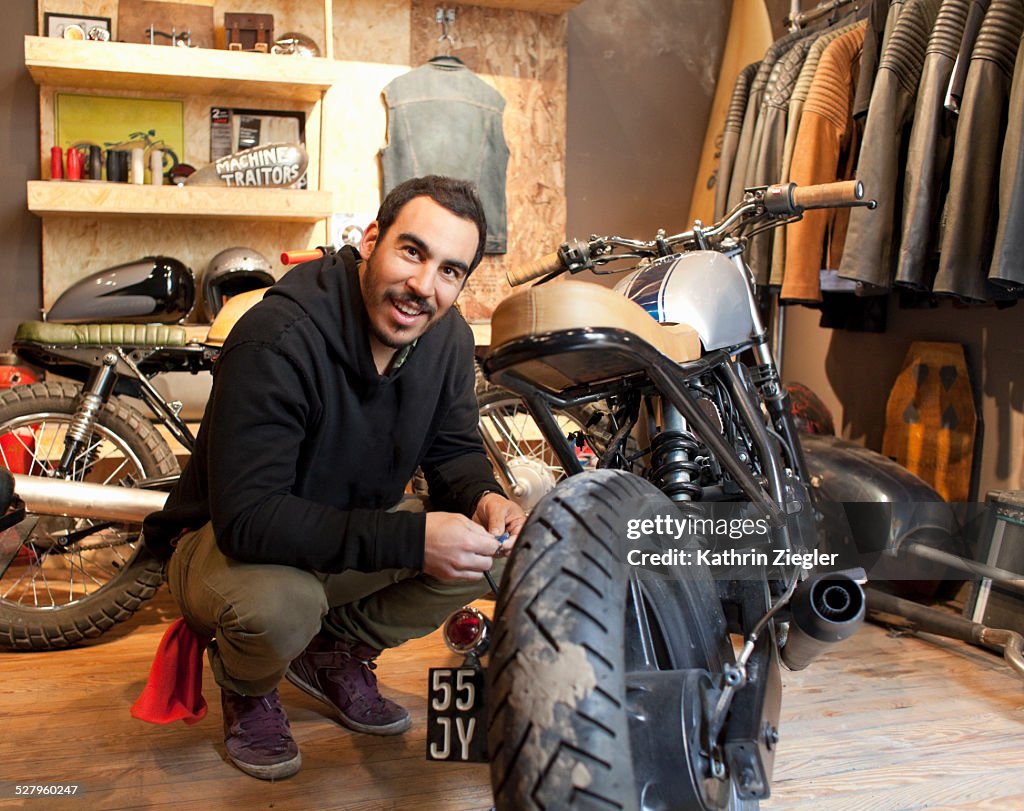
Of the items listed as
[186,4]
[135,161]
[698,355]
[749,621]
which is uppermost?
[186,4]

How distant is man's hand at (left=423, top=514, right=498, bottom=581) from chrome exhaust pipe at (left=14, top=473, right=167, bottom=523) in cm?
99

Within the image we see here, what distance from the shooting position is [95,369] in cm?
223

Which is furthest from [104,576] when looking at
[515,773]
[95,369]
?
[515,773]

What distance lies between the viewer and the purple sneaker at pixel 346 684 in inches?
66.9

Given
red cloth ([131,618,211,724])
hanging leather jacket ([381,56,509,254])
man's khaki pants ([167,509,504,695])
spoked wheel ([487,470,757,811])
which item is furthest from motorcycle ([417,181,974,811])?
hanging leather jacket ([381,56,509,254])

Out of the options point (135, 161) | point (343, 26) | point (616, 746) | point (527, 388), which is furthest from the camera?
point (343, 26)

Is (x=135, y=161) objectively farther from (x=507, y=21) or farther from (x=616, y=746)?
(x=616, y=746)

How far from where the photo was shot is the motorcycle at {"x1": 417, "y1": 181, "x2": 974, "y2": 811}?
2.61ft

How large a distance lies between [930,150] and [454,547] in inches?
73.7

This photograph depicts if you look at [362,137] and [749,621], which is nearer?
[749,621]

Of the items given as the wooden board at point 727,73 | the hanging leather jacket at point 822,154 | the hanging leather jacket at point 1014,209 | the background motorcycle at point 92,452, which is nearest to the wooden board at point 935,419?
the hanging leather jacket at point 822,154

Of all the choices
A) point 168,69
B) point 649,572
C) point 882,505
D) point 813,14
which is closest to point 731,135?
point 813,14

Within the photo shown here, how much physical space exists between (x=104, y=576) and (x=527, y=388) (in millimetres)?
1654

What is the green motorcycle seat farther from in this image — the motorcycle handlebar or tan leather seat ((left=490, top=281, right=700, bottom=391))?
tan leather seat ((left=490, top=281, right=700, bottom=391))
